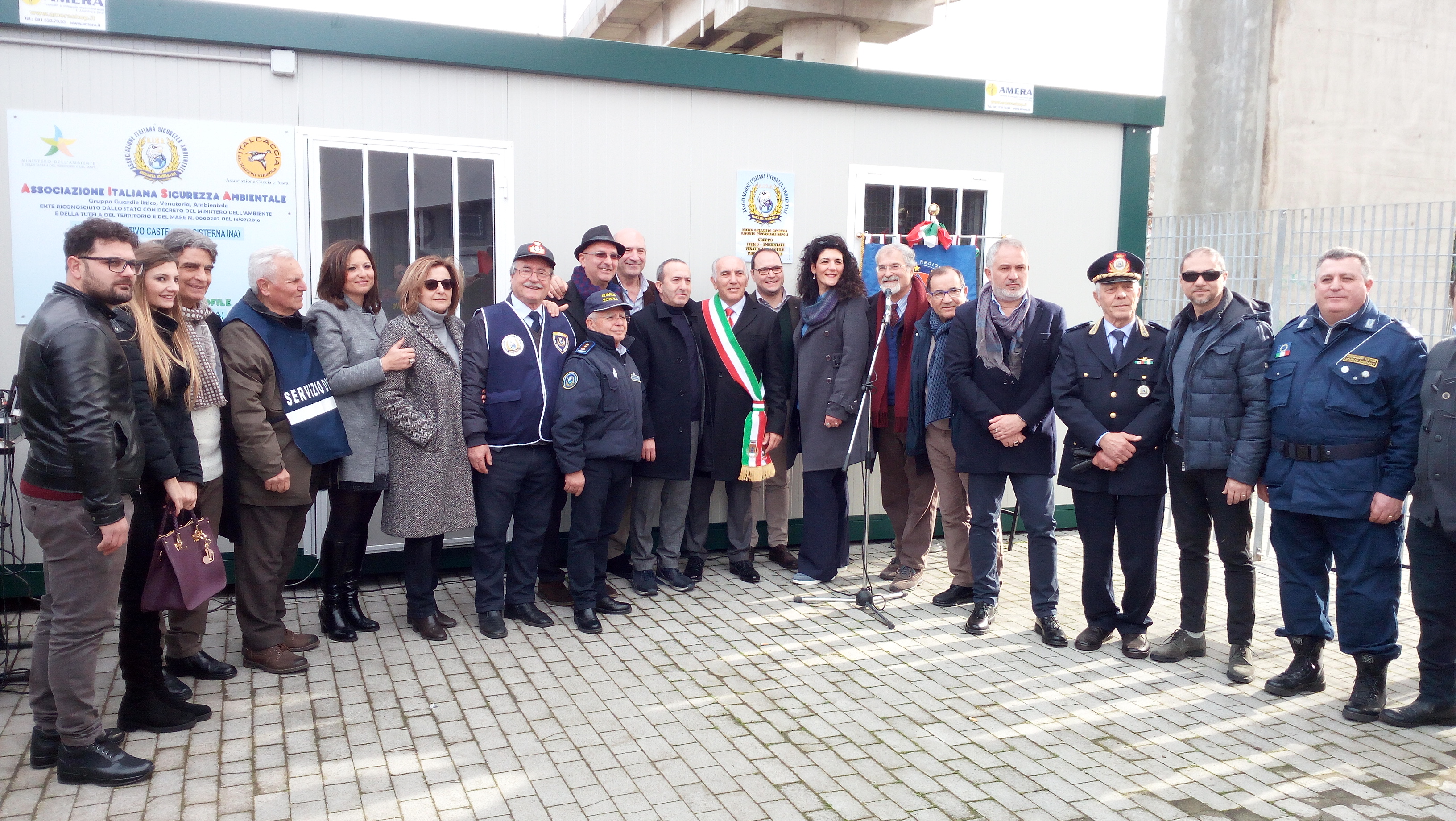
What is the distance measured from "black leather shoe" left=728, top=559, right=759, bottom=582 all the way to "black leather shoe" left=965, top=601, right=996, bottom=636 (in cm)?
138

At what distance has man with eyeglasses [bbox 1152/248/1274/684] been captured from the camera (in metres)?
4.58

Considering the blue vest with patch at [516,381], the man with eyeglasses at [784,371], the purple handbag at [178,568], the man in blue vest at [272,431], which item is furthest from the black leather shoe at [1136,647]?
the purple handbag at [178,568]

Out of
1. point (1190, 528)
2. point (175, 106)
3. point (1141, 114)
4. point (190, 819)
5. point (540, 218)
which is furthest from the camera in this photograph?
point (1141, 114)

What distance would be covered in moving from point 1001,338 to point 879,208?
2.01 m

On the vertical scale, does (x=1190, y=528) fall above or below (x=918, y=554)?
above

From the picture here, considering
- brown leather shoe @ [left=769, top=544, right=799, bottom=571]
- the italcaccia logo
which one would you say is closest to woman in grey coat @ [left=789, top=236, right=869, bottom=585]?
brown leather shoe @ [left=769, top=544, right=799, bottom=571]

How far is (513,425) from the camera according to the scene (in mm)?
5078

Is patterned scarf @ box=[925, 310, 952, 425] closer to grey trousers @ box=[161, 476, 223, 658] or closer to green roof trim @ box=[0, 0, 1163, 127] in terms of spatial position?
green roof trim @ box=[0, 0, 1163, 127]

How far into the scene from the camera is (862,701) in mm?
4367

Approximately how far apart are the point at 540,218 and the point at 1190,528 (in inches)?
158

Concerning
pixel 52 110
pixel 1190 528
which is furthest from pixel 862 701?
pixel 52 110

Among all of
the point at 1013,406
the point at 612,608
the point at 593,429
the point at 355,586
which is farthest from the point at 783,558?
the point at 355,586

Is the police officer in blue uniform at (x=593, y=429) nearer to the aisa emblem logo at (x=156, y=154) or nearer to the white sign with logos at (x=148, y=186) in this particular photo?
the white sign with logos at (x=148, y=186)

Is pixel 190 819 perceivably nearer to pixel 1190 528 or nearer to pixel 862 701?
pixel 862 701
